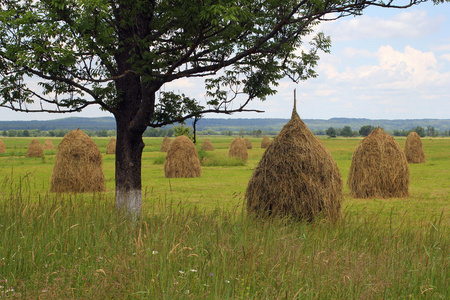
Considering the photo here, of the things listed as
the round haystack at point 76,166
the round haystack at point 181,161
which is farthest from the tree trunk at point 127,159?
the round haystack at point 181,161

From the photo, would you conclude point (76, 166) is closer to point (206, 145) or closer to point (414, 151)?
point (414, 151)

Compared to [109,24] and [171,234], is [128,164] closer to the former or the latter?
[109,24]

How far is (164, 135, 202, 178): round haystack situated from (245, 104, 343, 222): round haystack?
51.9 feet

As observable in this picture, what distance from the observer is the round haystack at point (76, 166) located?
17641 mm

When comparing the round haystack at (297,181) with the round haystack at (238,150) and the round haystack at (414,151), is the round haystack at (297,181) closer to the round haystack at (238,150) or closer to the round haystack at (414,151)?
the round haystack at (414,151)

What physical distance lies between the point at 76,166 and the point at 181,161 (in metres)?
8.09

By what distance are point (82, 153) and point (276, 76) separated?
36.2ft

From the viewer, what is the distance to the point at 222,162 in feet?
113

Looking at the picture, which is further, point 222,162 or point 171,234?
point 222,162

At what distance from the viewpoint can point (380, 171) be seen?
1759cm

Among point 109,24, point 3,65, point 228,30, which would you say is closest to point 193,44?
point 228,30

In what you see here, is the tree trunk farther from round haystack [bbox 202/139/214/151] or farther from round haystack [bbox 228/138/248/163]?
round haystack [bbox 202/139/214/151]

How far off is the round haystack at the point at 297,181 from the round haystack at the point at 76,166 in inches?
413

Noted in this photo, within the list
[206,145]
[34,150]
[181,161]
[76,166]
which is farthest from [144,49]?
[206,145]
